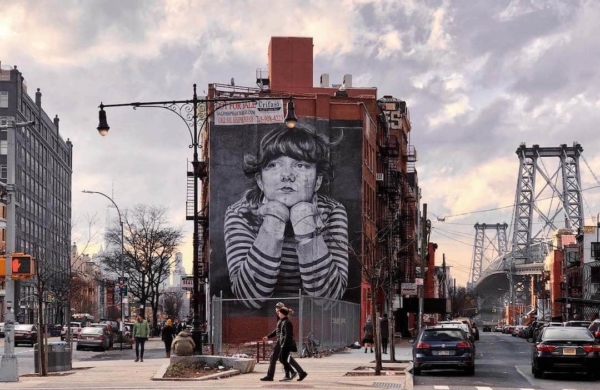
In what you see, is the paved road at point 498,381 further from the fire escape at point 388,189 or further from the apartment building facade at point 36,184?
the apartment building facade at point 36,184

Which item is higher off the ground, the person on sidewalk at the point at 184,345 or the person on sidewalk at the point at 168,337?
the person on sidewalk at the point at 184,345

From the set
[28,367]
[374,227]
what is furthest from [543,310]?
[28,367]

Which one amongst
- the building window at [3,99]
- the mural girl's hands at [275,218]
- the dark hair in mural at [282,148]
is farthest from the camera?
the building window at [3,99]

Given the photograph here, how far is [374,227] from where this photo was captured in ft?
232

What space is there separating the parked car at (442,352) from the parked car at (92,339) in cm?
3034

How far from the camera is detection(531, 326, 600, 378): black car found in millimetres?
28328

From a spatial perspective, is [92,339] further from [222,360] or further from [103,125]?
[222,360]

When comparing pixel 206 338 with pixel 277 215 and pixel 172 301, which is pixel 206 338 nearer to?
pixel 277 215

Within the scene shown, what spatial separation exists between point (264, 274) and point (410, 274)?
3774 cm

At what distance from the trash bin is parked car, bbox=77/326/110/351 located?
81.0 ft

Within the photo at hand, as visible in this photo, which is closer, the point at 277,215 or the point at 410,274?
the point at 277,215

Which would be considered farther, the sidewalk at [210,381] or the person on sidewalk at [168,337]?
the person on sidewalk at [168,337]

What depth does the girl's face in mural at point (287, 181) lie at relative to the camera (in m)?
60.8

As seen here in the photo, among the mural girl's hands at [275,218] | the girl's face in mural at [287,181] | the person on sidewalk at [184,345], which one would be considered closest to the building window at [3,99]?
the girl's face in mural at [287,181]
